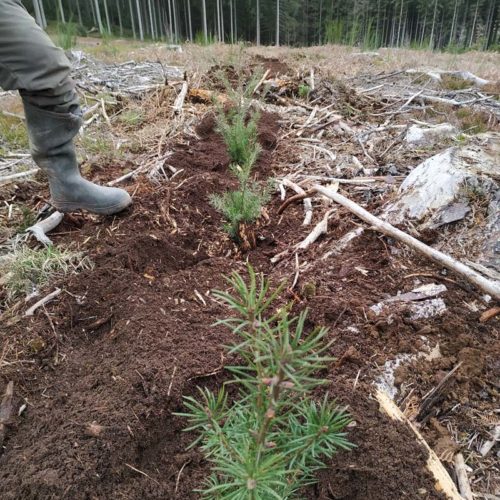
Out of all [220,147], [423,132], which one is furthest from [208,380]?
[423,132]

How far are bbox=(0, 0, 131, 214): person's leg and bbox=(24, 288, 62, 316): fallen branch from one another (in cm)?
72

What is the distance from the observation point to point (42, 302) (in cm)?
188

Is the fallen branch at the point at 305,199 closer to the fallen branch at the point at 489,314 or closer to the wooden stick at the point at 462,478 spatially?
the fallen branch at the point at 489,314

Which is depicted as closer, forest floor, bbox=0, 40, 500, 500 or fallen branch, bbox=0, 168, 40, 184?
forest floor, bbox=0, 40, 500, 500

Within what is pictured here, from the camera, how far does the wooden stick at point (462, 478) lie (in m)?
1.22

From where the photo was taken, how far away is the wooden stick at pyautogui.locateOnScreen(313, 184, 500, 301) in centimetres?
→ 174

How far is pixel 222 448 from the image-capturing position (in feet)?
2.89

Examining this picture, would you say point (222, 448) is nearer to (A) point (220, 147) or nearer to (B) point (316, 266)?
(B) point (316, 266)

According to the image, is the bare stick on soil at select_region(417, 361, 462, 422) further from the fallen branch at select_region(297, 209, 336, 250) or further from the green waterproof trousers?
the green waterproof trousers

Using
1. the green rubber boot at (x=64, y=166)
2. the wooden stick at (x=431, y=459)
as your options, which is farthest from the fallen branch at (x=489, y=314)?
the green rubber boot at (x=64, y=166)

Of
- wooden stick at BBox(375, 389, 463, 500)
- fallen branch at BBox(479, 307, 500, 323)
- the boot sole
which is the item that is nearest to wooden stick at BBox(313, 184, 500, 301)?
fallen branch at BBox(479, 307, 500, 323)

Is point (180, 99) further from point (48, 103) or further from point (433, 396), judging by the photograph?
point (433, 396)

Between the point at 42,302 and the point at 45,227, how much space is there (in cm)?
72

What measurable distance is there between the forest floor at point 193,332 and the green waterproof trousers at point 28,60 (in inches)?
29.6
